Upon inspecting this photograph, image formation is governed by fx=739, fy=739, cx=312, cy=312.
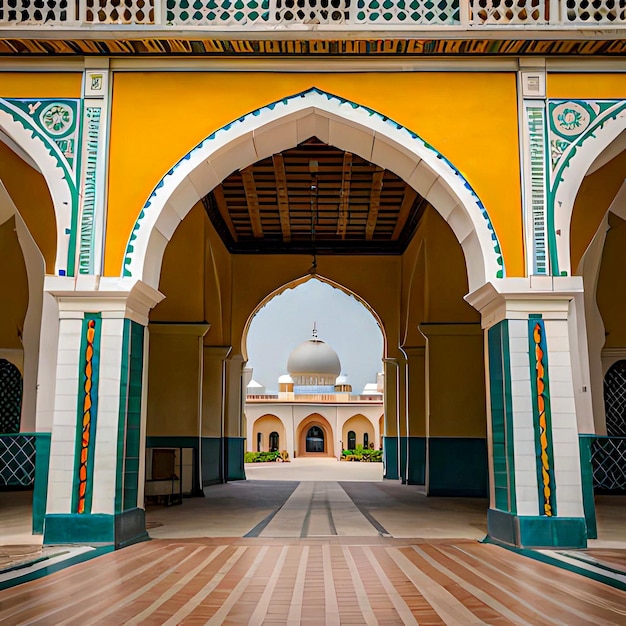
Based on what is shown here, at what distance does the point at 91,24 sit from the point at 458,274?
6.63 m

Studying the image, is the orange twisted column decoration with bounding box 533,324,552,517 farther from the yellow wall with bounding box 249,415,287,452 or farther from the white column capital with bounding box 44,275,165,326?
the yellow wall with bounding box 249,415,287,452

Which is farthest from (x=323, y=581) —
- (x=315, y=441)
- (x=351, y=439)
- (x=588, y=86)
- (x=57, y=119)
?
(x=315, y=441)

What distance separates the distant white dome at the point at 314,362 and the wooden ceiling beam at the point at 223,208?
23.4 meters

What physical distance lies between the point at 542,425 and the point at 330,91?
11.1 ft

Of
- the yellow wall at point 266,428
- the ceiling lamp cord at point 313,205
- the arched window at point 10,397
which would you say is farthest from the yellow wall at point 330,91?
the yellow wall at point 266,428

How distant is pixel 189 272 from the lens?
11.2 metres

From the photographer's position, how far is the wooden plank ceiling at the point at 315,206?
1020cm

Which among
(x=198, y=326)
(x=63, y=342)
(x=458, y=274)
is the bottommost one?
(x=63, y=342)

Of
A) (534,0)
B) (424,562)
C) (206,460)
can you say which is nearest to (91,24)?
(534,0)

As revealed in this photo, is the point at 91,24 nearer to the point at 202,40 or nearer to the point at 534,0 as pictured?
the point at 202,40

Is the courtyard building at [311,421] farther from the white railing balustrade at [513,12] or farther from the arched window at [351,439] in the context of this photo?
the white railing balustrade at [513,12]

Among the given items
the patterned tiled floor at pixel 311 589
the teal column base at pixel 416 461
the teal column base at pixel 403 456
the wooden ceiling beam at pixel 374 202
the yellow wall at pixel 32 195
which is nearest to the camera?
the patterned tiled floor at pixel 311 589

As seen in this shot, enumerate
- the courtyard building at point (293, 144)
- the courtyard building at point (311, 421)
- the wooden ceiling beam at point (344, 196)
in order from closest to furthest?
the courtyard building at point (293, 144), the wooden ceiling beam at point (344, 196), the courtyard building at point (311, 421)

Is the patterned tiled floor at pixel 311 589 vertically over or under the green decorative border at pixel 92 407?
under
